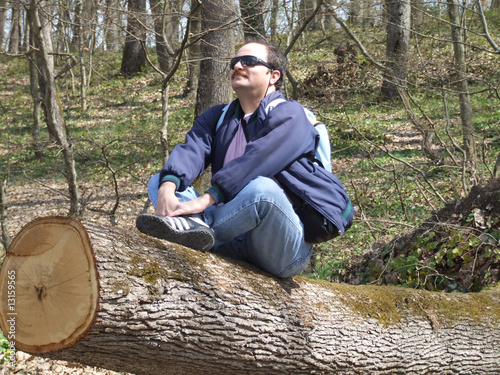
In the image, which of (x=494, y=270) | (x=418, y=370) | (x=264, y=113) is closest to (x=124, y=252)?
(x=264, y=113)

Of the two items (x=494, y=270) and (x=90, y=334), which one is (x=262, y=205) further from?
(x=494, y=270)

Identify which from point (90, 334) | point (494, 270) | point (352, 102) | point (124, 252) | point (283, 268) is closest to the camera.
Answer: point (90, 334)

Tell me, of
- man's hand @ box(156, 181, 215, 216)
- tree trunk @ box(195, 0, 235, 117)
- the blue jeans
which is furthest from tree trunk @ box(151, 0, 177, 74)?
the blue jeans

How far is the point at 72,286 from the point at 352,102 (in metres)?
11.4

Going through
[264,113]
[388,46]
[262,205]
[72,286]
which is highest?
[388,46]

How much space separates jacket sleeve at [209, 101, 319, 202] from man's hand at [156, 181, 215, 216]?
0.06 metres

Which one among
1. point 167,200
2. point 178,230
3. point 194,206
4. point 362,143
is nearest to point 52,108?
point 167,200

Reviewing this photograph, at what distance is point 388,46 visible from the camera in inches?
496

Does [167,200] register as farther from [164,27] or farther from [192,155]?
[164,27]

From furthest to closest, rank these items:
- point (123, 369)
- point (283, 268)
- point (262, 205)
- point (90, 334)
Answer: point (283, 268) → point (262, 205) → point (123, 369) → point (90, 334)

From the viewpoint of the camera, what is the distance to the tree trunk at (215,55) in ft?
21.3

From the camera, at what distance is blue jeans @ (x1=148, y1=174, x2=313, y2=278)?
8.03 ft

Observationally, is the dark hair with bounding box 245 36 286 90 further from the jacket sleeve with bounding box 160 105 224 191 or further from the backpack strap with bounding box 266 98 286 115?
the jacket sleeve with bounding box 160 105 224 191

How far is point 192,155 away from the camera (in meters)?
2.92
